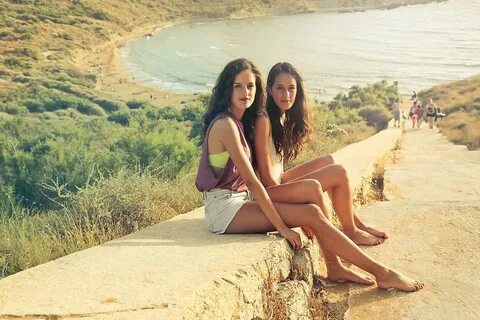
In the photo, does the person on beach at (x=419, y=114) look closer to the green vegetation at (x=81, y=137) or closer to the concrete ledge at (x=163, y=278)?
the green vegetation at (x=81, y=137)

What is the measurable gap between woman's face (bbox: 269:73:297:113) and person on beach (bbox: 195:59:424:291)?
Answer: 34 cm

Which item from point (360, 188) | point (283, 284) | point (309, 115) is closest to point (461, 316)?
point (283, 284)

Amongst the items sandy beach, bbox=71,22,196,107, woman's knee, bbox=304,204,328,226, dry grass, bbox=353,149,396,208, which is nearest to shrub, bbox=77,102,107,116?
sandy beach, bbox=71,22,196,107

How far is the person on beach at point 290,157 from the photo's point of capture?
4.05m

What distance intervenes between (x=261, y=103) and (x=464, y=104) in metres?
29.3

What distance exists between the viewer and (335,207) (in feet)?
14.7

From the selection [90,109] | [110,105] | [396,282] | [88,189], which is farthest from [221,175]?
[110,105]

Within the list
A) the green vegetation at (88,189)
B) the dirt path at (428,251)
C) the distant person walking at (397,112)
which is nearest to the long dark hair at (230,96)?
the green vegetation at (88,189)

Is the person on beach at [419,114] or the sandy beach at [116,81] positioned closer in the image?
the person on beach at [419,114]

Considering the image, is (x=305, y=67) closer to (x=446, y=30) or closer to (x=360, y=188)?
(x=446, y=30)

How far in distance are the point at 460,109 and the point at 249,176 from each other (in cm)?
2859

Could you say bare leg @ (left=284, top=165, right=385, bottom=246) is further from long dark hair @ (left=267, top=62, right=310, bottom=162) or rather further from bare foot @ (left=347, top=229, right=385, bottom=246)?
long dark hair @ (left=267, top=62, right=310, bottom=162)

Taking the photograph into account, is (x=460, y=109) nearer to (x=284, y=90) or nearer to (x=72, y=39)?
(x=284, y=90)

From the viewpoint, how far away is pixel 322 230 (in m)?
3.87
